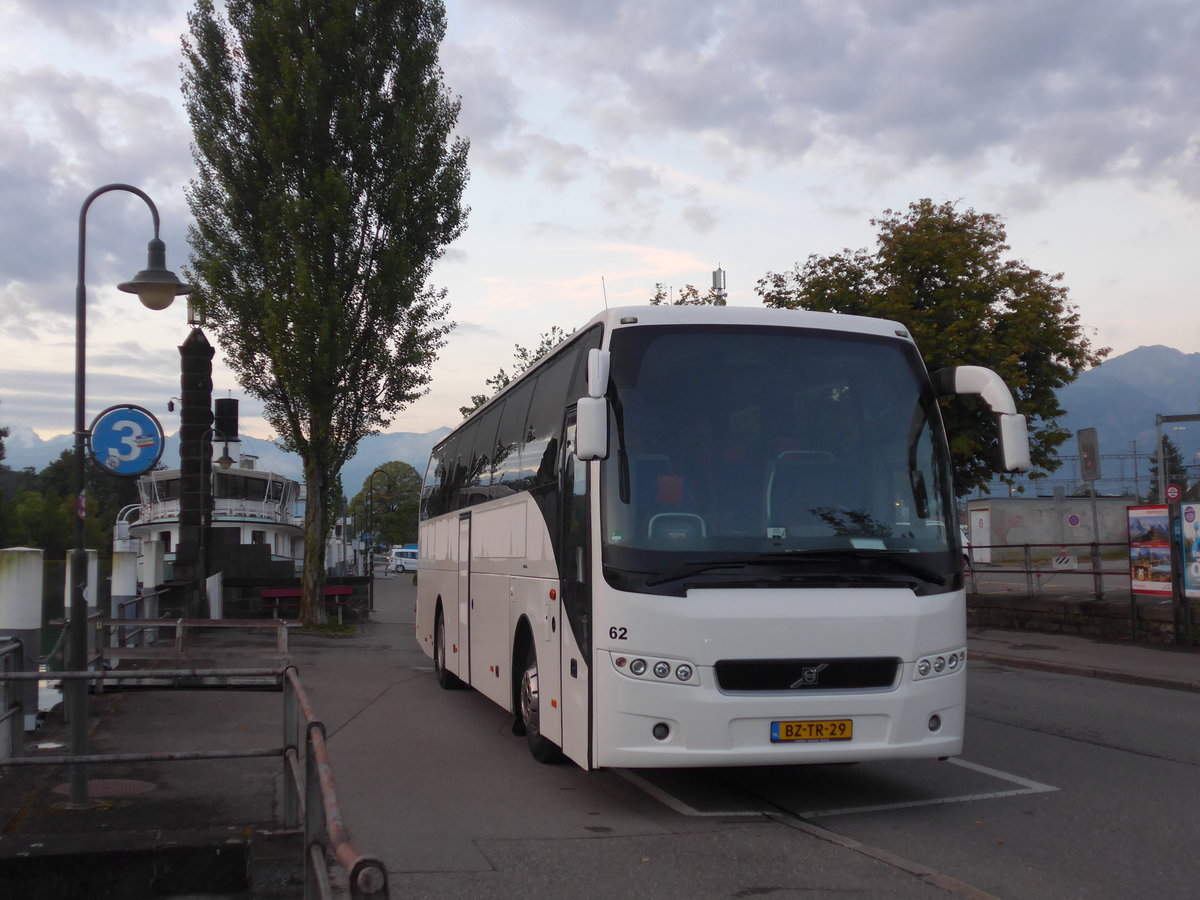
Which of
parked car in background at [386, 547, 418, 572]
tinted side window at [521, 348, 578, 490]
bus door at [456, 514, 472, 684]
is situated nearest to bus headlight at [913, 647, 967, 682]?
tinted side window at [521, 348, 578, 490]

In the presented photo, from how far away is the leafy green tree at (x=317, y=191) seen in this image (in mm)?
26672

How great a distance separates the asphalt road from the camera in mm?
5863

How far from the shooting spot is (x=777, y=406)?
773 centimetres

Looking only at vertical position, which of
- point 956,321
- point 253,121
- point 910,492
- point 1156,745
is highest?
point 253,121

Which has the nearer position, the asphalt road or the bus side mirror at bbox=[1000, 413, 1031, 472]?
the asphalt road

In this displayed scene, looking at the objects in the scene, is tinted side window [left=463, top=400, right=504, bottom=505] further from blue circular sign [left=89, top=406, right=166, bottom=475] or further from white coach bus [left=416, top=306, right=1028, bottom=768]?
white coach bus [left=416, top=306, right=1028, bottom=768]

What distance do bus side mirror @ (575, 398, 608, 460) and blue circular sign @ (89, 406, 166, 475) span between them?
3.83 meters

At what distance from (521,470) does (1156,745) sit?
18.9ft

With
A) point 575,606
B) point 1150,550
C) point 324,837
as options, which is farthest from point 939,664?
point 1150,550

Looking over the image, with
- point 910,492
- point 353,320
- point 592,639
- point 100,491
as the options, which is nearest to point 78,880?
point 592,639

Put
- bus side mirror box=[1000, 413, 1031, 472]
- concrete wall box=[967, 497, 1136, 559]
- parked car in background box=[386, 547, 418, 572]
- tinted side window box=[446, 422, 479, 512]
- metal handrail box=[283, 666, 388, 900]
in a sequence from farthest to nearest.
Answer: parked car in background box=[386, 547, 418, 572], concrete wall box=[967, 497, 1136, 559], tinted side window box=[446, 422, 479, 512], bus side mirror box=[1000, 413, 1031, 472], metal handrail box=[283, 666, 388, 900]

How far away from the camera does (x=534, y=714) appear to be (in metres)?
9.26

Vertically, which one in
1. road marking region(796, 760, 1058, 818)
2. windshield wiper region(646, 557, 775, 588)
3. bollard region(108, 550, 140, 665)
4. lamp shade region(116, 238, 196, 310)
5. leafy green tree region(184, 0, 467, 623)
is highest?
leafy green tree region(184, 0, 467, 623)

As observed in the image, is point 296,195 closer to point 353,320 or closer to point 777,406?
point 353,320
